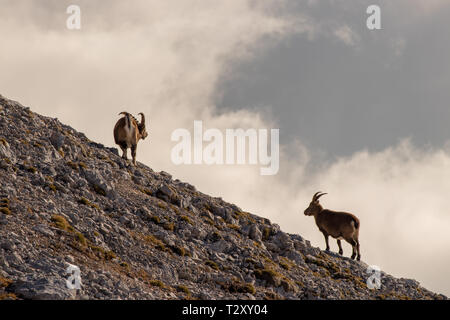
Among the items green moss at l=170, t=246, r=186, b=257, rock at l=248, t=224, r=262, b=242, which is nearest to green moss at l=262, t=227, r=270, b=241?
rock at l=248, t=224, r=262, b=242

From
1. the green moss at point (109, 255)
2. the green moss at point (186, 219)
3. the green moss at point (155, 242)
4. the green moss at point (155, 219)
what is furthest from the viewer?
the green moss at point (186, 219)

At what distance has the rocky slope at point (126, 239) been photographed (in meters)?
19.8

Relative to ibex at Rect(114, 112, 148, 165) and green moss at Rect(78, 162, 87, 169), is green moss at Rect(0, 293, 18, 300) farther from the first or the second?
ibex at Rect(114, 112, 148, 165)

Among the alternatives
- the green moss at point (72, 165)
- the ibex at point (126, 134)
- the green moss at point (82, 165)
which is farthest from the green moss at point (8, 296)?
the ibex at point (126, 134)

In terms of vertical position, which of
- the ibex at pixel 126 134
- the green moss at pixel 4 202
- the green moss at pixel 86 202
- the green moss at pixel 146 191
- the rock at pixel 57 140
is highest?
the ibex at pixel 126 134

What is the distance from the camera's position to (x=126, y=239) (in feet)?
81.9

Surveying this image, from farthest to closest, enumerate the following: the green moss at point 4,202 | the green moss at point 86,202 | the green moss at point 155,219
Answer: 1. the green moss at point 155,219
2. the green moss at point 86,202
3. the green moss at point 4,202

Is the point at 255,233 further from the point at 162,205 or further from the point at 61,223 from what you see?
→ the point at 61,223

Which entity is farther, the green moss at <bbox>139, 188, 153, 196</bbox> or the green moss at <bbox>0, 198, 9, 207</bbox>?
the green moss at <bbox>139, 188, 153, 196</bbox>

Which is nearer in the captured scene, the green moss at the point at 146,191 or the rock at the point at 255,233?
the rock at the point at 255,233

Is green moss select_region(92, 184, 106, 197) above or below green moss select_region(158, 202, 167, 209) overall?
above

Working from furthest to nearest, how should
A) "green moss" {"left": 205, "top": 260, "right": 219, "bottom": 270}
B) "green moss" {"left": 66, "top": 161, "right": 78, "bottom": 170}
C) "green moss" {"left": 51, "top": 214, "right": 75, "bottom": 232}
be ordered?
"green moss" {"left": 66, "top": 161, "right": 78, "bottom": 170} → "green moss" {"left": 205, "top": 260, "right": 219, "bottom": 270} → "green moss" {"left": 51, "top": 214, "right": 75, "bottom": 232}

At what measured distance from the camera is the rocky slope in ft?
65.0

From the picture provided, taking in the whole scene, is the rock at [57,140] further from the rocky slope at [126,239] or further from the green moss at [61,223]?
the green moss at [61,223]
